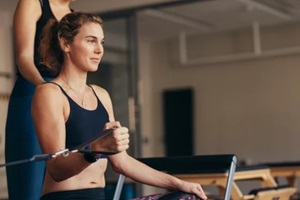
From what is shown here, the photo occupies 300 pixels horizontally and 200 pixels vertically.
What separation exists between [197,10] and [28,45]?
5.59m

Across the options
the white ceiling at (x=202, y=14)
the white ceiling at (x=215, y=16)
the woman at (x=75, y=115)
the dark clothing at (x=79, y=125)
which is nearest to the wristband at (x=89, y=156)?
the woman at (x=75, y=115)

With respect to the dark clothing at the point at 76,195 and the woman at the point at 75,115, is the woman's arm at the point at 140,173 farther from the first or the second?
the dark clothing at the point at 76,195

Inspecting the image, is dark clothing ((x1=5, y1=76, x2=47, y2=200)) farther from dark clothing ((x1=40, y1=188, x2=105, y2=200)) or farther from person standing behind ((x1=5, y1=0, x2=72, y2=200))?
dark clothing ((x1=40, y1=188, x2=105, y2=200))

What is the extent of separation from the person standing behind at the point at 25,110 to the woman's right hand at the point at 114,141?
595 millimetres

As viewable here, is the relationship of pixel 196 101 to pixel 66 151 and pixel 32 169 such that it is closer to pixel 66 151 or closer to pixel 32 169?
pixel 32 169

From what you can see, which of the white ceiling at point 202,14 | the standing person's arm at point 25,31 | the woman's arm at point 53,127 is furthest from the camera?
the white ceiling at point 202,14

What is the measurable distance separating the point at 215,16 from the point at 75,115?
6366 millimetres

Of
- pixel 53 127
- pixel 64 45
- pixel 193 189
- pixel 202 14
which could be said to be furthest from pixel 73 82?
pixel 202 14

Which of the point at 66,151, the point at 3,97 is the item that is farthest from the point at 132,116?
the point at 66,151

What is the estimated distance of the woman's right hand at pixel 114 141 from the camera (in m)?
1.46

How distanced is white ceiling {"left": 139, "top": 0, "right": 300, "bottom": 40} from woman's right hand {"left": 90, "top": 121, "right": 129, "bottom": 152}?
538 cm

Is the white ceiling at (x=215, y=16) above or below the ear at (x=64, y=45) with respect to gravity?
above

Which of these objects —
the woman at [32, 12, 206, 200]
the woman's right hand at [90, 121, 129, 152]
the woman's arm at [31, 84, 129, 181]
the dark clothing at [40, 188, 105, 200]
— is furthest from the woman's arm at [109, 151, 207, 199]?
the woman's right hand at [90, 121, 129, 152]

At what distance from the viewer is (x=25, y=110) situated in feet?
6.74
